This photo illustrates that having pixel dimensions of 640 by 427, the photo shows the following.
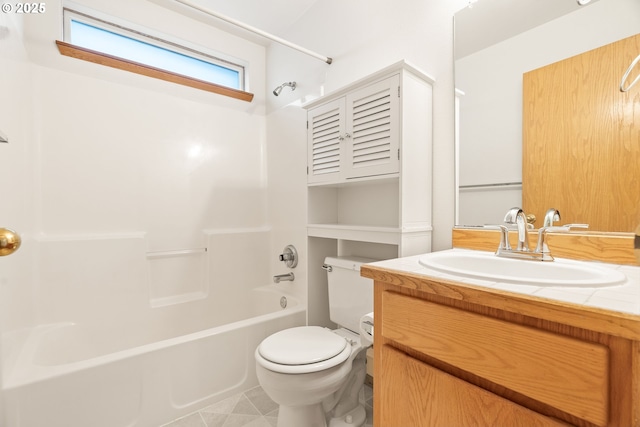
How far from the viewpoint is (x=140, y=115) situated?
1989 millimetres

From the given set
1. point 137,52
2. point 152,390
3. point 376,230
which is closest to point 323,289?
point 376,230

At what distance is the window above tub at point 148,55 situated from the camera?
184 centimetres

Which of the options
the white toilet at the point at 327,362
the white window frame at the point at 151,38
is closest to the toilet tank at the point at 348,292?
the white toilet at the point at 327,362

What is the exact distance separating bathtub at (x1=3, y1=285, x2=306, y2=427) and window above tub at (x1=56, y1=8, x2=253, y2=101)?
1.65m

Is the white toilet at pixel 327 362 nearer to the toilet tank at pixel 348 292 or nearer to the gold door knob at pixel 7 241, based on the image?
the toilet tank at pixel 348 292

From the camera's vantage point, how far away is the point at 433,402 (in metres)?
0.75

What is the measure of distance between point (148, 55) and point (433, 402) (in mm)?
2638

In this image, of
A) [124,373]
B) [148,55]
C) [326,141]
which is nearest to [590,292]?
[326,141]

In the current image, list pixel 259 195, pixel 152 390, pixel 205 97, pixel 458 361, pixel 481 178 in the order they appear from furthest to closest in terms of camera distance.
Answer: pixel 259 195 → pixel 205 97 → pixel 152 390 → pixel 481 178 → pixel 458 361

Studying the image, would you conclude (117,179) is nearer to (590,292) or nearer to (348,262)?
(348,262)

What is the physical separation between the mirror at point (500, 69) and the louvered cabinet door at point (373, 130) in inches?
11.8

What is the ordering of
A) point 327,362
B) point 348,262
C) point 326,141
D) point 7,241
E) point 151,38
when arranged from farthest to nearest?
point 151,38, point 326,141, point 348,262, point 327,362, point 7,241

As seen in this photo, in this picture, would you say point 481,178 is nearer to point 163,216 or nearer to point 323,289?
point 323,289

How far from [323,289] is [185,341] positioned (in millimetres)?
814
